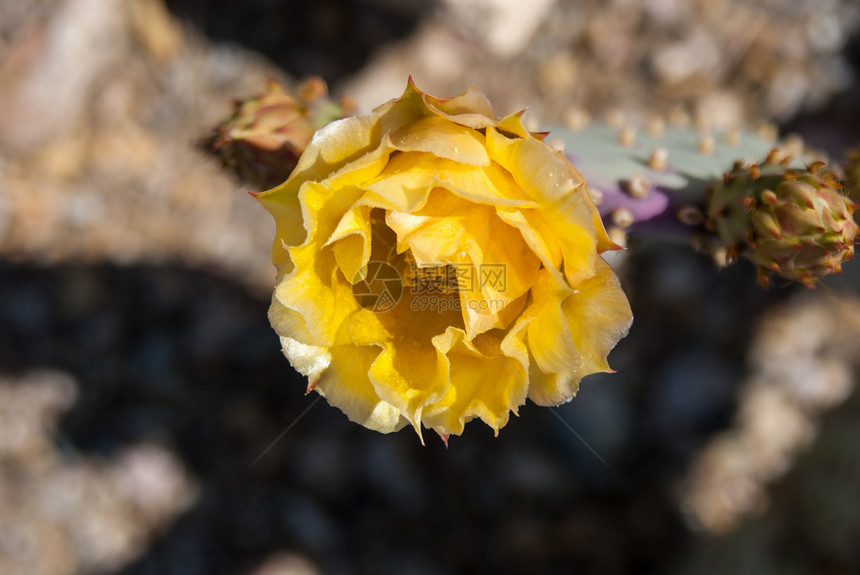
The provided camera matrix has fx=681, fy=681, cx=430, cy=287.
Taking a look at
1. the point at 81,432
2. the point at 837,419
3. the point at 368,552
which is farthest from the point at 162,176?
the point at 837,419

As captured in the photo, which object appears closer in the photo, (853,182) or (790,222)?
(790,222)

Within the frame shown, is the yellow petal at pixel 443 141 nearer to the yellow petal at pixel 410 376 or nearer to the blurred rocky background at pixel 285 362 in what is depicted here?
the yellow petal at pixel 410 376

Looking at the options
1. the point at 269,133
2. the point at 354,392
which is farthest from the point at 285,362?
the point at 354,392

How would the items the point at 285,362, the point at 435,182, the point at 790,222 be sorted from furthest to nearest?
the point at 285,362, the point at 790,222, the point at 435,182

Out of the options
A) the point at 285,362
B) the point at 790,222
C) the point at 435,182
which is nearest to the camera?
the point at 435,182

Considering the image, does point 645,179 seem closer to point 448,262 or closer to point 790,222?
point 790,222

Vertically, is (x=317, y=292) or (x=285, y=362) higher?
(x=317, y=292)
